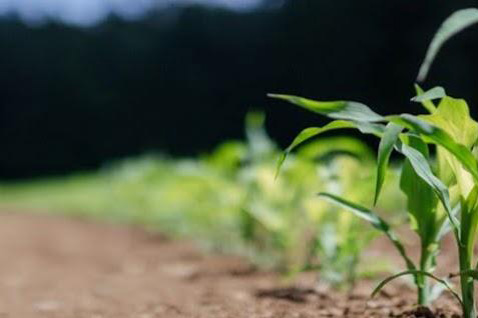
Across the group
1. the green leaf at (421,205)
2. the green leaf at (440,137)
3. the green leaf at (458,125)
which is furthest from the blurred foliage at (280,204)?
the green leaf at (440,137)

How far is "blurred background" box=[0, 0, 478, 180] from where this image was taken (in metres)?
10.8

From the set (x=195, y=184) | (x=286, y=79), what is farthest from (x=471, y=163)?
(x=286, y=79)

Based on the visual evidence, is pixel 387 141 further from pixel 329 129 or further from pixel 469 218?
pixel 469 218

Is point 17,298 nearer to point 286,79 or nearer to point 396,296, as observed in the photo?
point 396,296

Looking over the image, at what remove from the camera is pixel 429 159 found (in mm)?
1258

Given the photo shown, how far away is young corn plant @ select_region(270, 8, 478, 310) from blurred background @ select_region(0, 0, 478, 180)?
29.0 ft

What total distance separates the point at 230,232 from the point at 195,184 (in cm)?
37

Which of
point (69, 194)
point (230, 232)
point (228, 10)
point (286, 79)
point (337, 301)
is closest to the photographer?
point (337, 301)

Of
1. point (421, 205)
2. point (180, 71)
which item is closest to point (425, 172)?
point (421, 205)

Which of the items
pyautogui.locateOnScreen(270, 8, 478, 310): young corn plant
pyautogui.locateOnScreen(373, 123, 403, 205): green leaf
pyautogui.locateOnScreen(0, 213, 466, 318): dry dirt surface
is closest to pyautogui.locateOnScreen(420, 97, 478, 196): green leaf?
pyautogui.locateOnScreen(270, 8, 478, 310): young corn plant

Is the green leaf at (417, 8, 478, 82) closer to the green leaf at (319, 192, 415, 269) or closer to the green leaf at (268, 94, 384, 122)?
the green leaf at (268, 94, 384, 122)

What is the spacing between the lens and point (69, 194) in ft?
27.3

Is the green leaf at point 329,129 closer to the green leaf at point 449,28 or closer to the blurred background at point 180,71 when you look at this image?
the green leaf at point 449,28

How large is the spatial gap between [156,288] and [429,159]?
1.18 m
